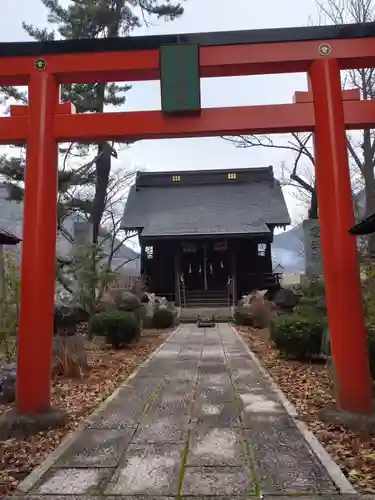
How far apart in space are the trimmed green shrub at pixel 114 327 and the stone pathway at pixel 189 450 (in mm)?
3872

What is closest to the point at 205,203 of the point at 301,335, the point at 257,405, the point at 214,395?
the point at 301,335

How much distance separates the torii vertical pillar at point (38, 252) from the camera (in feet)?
16.9

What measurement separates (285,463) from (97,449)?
179 cm

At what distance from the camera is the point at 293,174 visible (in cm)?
1689

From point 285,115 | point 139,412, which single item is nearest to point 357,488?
point 139,412

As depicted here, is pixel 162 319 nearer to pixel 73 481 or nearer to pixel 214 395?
pixel 214 395

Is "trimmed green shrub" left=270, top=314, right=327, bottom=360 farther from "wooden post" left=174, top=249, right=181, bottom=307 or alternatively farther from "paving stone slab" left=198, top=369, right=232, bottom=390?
"wooden post" left=174, top=249, right=181, bottom=307

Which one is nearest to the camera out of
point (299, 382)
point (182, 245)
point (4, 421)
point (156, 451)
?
point (156, 451)

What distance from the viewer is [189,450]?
4.21 meters

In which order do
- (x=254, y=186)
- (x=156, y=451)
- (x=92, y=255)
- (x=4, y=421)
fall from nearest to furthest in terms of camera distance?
(x=156, y=451)
(x=4, y=421)
(x=92, y=255)
(x=254, y=186)

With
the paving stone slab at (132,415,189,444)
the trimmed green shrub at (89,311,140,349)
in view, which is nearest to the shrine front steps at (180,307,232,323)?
the trimmed green shrub at (89,311,140,349)

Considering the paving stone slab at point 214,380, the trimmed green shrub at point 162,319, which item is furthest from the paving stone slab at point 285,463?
the trimmed green shrub at point 162,319

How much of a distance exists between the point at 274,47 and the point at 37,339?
4.56 meters

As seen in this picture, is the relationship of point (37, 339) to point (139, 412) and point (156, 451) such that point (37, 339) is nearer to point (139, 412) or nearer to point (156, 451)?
point (139, 412)
